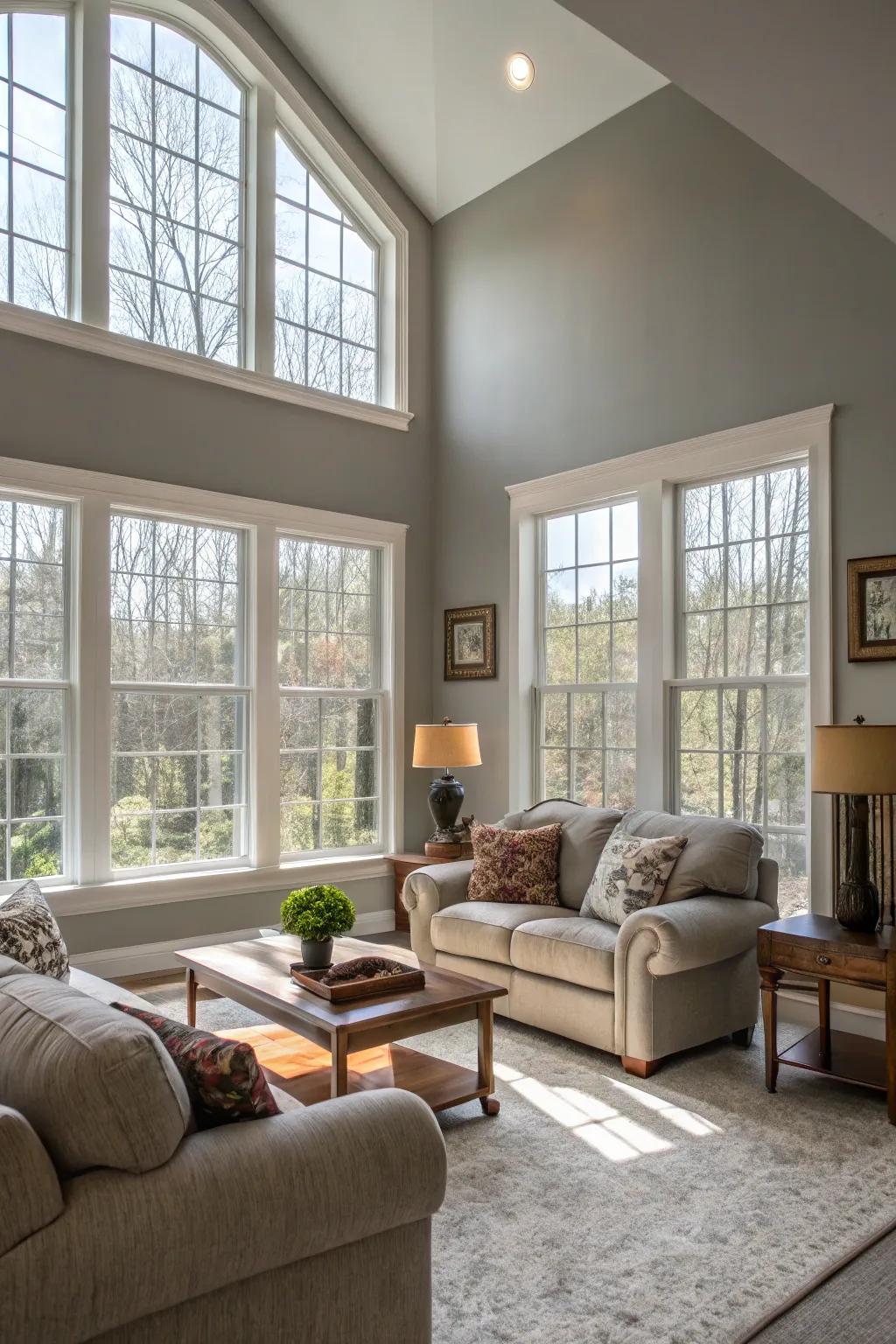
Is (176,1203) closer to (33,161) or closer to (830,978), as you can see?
(830,978)

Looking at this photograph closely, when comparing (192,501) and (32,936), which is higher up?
(192,501)

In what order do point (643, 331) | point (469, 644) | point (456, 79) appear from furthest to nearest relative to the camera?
point (469, 644) < point (456, 79) < point (643, 331)

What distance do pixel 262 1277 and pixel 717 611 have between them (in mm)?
3938

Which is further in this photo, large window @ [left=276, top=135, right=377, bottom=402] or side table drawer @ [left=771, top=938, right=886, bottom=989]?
large window @ [left=276, top=135, right=377, bottom=402]

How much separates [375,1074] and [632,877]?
136 cm

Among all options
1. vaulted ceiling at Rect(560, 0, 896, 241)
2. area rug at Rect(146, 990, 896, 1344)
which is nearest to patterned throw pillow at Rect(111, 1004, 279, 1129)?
area rug at Rect(146, 990, 896, 1344)

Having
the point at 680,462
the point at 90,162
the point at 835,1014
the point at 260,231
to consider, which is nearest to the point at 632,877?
the point at 835,1014

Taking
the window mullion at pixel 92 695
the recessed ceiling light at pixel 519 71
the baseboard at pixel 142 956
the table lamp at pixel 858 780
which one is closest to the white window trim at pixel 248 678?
the window mullion at pixel 92 695

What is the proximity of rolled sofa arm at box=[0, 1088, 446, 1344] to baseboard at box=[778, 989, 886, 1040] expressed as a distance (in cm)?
296

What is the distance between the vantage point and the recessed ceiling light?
5406 mm

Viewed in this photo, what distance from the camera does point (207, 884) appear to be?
5406mm

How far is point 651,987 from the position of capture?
3740 millimetres

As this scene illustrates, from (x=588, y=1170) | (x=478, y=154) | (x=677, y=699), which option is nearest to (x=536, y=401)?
(x=478, y=154)

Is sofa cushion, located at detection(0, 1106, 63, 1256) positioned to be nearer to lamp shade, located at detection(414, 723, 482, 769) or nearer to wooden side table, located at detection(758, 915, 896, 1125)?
wooden side table, located at detection(758, 915, 896, 1125)
